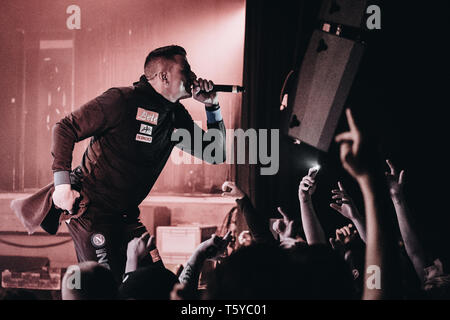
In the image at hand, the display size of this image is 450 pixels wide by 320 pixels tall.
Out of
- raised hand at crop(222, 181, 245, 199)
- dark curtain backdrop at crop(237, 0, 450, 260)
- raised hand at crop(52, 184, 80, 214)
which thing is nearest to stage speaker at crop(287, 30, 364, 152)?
dark curtain backdrop at crop(237, 0, 450, 260)

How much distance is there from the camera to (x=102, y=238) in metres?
2.21

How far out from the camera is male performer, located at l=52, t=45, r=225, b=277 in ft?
7.18

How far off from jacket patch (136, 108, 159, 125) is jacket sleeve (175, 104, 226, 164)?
7.8 inches

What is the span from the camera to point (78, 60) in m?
5.23

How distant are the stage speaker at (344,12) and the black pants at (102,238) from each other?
1.95m

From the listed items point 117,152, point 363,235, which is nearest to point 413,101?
point 363,235

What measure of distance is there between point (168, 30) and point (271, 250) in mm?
4341

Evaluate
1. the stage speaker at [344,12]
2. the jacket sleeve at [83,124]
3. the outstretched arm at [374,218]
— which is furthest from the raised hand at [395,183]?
the jacket sleeve at [83,124]

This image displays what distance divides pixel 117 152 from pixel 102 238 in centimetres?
44

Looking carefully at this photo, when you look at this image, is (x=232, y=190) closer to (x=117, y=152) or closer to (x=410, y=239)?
(x=117, y=152)
